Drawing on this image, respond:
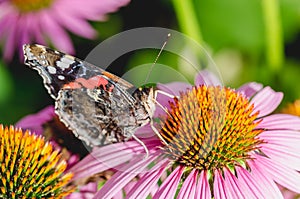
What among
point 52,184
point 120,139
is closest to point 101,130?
point 120,139

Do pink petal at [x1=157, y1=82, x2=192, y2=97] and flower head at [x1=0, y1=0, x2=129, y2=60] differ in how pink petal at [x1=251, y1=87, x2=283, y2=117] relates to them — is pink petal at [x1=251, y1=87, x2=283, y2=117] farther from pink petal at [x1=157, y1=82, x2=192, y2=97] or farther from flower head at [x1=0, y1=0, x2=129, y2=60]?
flower head at [x1=0, y1=0, x2=129, y2=60]

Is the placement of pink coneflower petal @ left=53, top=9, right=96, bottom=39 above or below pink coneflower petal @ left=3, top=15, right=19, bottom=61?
above

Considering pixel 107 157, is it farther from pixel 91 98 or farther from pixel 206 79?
pixel 206 79


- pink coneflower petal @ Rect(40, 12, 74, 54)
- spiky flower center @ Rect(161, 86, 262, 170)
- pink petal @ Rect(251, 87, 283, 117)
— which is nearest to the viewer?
spiky flower center @ Rect(161, 86, 262, 170)

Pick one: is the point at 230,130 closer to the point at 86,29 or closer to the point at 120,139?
the point at 120,139

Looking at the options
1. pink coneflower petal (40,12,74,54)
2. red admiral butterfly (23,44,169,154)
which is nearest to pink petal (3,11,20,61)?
pink coneflower petal (40,12,74,54)

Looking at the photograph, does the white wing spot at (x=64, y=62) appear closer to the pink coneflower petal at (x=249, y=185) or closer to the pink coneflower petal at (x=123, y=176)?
the pink coneflower petal at (x=123, y=176)
